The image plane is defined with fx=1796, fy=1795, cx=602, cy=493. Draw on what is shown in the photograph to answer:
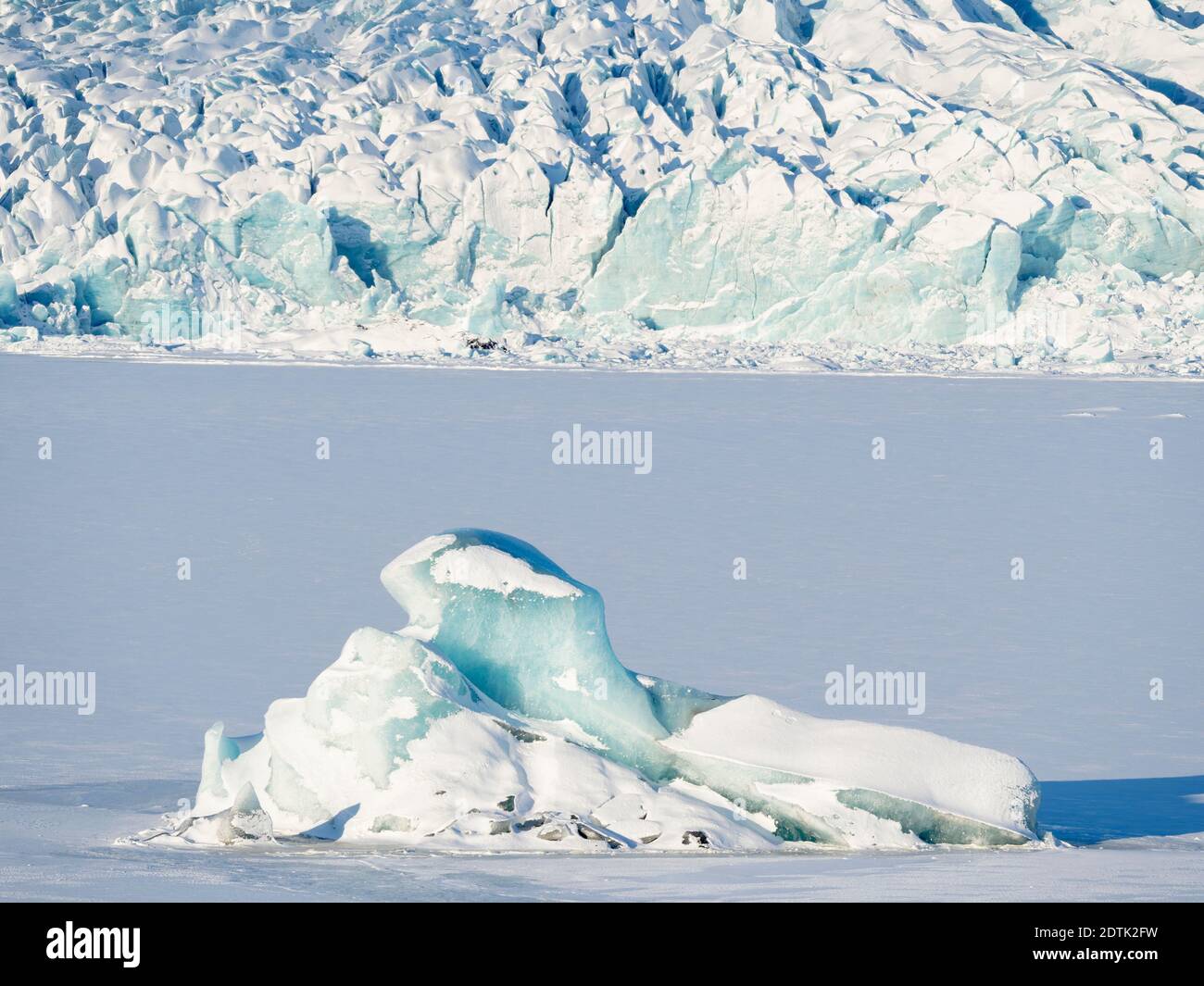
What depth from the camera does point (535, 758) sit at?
4402 millimetres

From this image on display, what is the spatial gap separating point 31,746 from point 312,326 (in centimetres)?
1715

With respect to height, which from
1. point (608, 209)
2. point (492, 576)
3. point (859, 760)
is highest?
point (608, 209)

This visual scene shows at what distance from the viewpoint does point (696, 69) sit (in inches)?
1060

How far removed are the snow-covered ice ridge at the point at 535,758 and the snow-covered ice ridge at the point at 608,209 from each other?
1571 centimetres

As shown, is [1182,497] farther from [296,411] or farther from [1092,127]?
[1092,127]

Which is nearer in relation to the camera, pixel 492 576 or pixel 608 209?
pixel 492 576

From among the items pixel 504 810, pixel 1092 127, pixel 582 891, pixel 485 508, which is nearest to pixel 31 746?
pixel 504 810

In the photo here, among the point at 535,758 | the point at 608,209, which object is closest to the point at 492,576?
the point at 535,758

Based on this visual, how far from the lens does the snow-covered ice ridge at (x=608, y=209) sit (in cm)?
2142

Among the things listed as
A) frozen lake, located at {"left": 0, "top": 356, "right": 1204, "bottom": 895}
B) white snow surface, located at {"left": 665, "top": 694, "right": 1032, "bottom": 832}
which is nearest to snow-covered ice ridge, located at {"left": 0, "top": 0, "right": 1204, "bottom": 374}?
frozen lake, located at {"left": 0, "top": 356, "right": 1204, "bottom": 895}

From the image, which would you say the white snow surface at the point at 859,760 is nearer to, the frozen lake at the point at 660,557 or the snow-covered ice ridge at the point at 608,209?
the frozen lake at the point at 660,557

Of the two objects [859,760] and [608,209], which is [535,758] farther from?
[608,209]

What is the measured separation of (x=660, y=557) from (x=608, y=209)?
14.6m

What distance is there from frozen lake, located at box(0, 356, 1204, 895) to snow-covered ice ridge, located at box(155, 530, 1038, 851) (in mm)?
223
